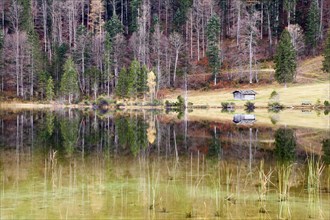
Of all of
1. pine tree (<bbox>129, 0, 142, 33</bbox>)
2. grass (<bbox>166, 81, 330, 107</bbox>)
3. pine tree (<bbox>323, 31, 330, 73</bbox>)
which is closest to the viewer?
grass (<bbox>166, 81, 330, 107</bbox>)

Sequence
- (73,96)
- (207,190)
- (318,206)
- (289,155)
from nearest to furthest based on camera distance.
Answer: (318,206), (207,190), (289,155), (73,96)

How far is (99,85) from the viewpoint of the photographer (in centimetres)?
11650

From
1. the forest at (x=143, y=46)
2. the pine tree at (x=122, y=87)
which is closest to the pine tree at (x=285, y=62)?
the forest at (x=143, y=46)

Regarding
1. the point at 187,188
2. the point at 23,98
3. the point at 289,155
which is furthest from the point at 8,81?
the point at 187,188

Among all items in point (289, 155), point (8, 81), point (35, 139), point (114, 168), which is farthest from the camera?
point (8, 81)

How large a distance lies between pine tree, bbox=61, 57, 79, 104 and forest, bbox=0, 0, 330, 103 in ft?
0.63

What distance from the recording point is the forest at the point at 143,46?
4237 inches

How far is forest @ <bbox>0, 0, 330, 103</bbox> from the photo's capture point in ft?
353

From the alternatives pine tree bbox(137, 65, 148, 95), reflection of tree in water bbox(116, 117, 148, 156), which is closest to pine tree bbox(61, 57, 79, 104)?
pine tree bbox(137, 65, 148, 95)

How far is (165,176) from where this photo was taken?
23.5 m

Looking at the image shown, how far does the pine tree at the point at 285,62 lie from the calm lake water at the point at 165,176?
52453 millimetres

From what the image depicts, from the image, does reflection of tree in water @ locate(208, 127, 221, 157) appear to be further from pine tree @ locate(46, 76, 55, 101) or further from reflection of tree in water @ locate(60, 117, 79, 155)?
pine tree @ locate(46, 76, 55, 101)

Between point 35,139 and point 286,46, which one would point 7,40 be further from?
point 35,139

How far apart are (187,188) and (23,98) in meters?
92.1
